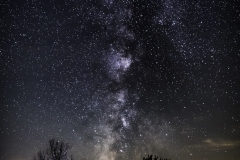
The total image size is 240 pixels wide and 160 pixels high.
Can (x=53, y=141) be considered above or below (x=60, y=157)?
above

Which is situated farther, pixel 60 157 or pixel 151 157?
pixel 60 157

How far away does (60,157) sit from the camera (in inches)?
1273

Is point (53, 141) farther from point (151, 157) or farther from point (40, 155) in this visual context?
point (151, 157)

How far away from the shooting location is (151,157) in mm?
12586

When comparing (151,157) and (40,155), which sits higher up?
(40,155)

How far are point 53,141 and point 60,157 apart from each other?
2.92 metres

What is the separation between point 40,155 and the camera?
103ft

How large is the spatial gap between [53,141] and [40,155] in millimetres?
2888

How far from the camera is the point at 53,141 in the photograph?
110 ft

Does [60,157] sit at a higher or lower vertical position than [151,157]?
higher

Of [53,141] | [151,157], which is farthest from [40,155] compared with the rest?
[151,157]

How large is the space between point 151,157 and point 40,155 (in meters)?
24.9

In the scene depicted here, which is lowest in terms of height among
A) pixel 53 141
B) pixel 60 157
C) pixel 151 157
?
pixel 151 157

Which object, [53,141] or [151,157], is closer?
[151,157]
